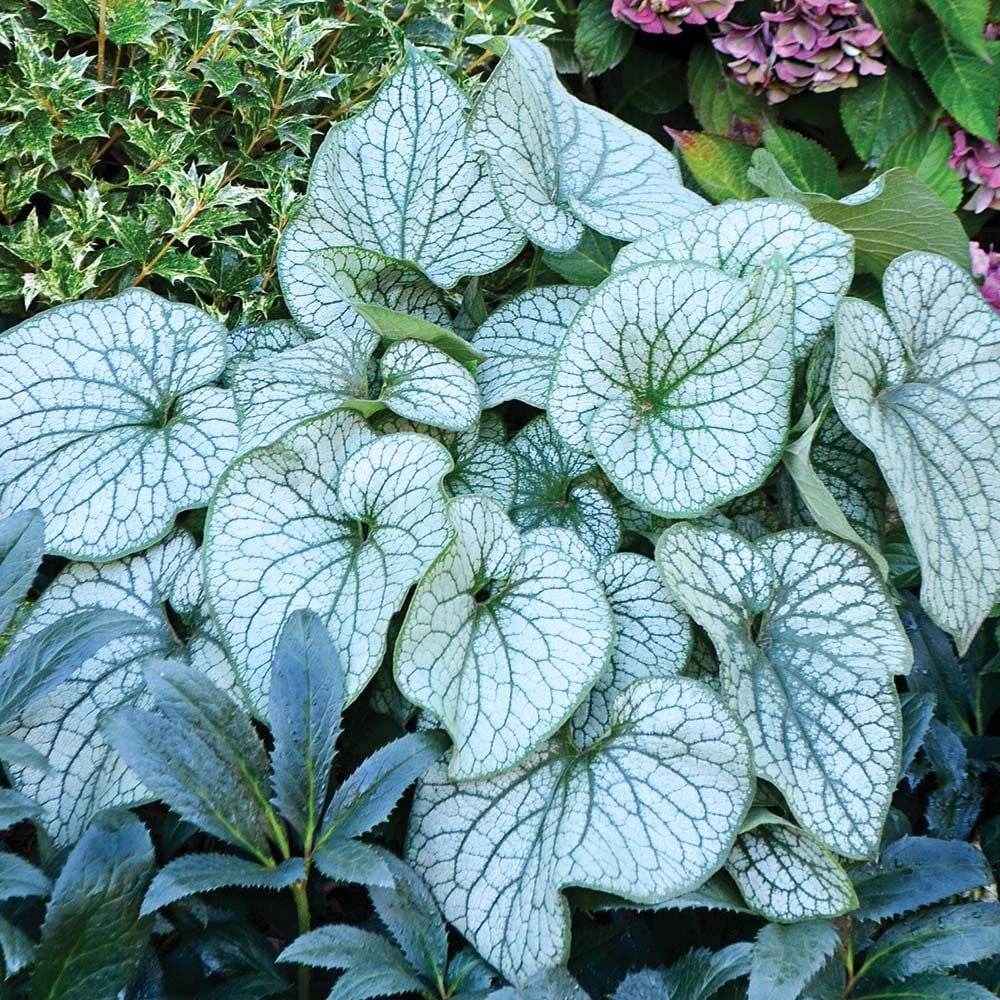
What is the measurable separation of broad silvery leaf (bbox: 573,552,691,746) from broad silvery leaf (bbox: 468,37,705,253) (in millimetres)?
402

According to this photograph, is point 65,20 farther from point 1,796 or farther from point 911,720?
point 911,720

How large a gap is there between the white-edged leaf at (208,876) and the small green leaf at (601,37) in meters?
1.62

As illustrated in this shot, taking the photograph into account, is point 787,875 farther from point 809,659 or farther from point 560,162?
point 560,162

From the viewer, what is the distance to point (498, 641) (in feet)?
3.11

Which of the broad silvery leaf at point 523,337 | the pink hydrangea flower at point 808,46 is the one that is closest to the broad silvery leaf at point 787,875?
the broad silvery leaf at point 523,337

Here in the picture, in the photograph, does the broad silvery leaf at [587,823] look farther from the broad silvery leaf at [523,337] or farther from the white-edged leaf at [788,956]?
the broad silvery leaf at [523,337]

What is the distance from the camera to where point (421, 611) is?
2.94 ft

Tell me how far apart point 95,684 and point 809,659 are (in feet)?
2.26

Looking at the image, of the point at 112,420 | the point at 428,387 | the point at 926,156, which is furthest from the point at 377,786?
the point at 926,156

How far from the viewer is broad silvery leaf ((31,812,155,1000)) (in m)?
0.74

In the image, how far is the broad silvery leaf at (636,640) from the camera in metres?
1.00

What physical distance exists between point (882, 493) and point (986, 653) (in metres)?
0.27

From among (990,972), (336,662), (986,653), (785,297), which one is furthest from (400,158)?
(990,972)

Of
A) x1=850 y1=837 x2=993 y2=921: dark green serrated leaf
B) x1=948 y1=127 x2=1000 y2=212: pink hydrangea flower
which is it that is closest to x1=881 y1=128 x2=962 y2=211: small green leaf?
x1=948 y1=127 x2=1000 y2=212: pink hydrangea flower
